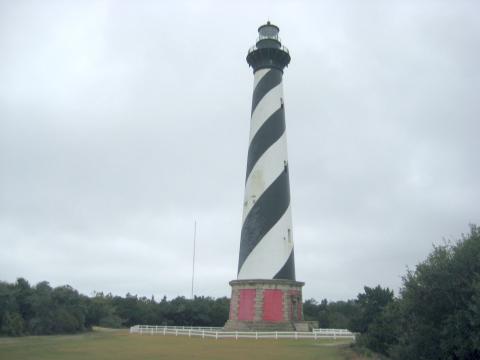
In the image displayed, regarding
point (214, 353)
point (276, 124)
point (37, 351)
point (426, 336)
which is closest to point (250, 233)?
point (276, 124)

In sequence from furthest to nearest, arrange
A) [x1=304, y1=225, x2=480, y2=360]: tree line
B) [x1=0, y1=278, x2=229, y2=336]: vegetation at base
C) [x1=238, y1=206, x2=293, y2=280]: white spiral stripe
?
1. [x1=0, y1=278, x2=229, y2=336]: vegetation at base
2. [x1=238, y1=206, x2=293, y2=280]: white spiral stripe
3. [x1=304, y1=225, x2=480, y2=360]: tree line

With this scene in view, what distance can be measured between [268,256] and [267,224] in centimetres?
176

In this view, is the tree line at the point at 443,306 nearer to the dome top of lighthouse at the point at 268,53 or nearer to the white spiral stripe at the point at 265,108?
the white spiral stripe at the point at 265,108

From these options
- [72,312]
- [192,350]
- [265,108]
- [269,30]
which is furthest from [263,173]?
[72,312]

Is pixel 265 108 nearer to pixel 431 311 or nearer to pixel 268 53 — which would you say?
pixel 268 53

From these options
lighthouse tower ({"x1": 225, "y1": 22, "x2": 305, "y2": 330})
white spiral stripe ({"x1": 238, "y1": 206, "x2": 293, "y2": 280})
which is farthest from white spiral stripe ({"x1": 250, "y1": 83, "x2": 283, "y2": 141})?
white spiral stripe ({"x1": 238, "y1": 206, "x2": 293, "y2": 280})

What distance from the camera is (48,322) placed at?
105ft

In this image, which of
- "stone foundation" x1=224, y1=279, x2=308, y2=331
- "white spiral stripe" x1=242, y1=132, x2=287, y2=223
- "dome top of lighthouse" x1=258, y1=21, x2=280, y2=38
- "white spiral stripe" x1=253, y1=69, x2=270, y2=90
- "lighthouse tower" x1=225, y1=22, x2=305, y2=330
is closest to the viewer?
"stone foundation" x1=224, y1=279, x2=308, y2=331

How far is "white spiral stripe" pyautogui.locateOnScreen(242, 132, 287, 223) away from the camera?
26.9 meters

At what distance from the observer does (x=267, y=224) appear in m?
26.2

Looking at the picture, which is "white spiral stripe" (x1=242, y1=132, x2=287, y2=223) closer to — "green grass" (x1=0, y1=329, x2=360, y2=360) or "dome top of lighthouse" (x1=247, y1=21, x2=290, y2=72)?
"dome top of lighthouse" (x1=247, y1=21, x2=290, y2=72)

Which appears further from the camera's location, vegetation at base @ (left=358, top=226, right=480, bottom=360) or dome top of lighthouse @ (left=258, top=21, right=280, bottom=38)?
dome top of lighthouse @ (left=258, top=21, right=280, bottom=38)

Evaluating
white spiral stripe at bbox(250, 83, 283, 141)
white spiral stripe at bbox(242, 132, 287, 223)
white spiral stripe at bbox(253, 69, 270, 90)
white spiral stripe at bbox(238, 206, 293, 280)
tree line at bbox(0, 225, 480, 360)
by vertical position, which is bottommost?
tree line at bbox(0, 225, 480, 360)

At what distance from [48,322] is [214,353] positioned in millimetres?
19463
